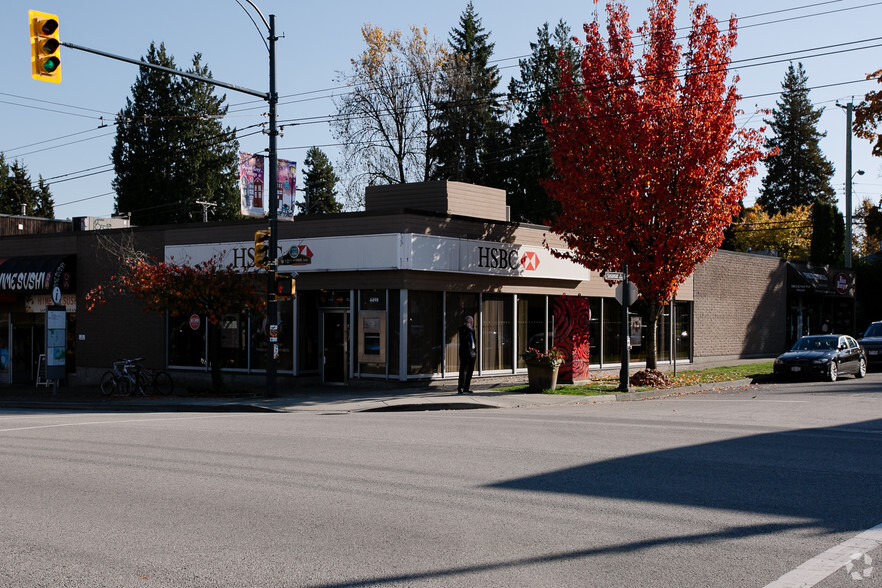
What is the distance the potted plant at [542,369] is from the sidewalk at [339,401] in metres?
0.83

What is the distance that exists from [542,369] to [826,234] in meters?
34.3

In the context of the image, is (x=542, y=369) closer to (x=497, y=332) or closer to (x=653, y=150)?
(x=497, y=332)

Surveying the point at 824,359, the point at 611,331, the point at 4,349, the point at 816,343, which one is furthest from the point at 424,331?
the point at 4,349

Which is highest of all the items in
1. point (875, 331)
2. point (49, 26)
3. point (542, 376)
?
point (49, 26)

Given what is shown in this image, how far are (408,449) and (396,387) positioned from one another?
11.3 metres

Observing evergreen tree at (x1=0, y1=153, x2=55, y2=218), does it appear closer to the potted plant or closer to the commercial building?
the commercial building

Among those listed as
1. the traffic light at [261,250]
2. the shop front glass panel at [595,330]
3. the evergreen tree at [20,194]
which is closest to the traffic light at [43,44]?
the traffic light at [261,250]

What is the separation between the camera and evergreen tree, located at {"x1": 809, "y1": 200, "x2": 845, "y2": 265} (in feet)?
164

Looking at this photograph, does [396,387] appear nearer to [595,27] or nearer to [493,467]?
[595,27]

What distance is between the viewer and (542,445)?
1220 cm

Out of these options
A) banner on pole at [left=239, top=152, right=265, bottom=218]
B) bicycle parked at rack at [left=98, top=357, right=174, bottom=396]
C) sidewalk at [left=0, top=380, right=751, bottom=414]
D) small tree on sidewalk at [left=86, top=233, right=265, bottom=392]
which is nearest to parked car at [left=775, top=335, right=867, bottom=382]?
sidewalk at [left=0, top=380, right=751, bottom=414]

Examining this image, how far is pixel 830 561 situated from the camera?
634cm

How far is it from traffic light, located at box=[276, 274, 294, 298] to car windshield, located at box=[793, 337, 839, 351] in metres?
16.7

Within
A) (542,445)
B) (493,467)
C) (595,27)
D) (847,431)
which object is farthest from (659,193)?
(493,467)
